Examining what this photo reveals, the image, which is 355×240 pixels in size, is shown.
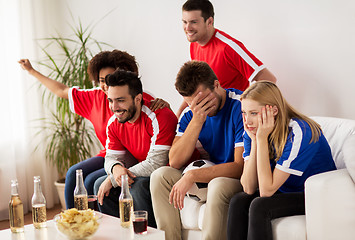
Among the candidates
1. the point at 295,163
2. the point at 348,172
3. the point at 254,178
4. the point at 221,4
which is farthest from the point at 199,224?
the point at 221,4

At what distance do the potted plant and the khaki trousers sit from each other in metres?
1.90

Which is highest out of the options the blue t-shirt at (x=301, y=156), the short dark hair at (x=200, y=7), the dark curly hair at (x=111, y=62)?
the short dark hair at (x=200, y=7)

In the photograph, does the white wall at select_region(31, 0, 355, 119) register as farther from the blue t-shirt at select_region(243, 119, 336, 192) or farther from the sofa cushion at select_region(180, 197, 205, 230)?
the sofa cushion at select_region(180, 197, 205, 230)

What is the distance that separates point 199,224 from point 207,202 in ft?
0.67

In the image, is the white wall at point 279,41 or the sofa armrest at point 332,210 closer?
the sofa armrest at point 332,210

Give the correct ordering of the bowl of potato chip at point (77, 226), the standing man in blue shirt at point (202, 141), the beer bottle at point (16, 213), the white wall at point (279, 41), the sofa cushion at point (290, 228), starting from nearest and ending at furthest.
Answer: the bowl of potato chip at point (77, 226) < the sofa cushion at point (290, 228) < the beer bottle at point (16, 213) < the standing man in blue shirt at point (202, 141) < the white wall at point (279, 41)

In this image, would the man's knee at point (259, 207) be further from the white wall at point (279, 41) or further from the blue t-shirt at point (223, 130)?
the white wall at point (279, 41)

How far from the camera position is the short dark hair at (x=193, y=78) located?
2.73 m

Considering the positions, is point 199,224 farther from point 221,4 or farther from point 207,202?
point 221,4

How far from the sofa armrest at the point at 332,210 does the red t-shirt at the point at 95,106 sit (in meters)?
1.59

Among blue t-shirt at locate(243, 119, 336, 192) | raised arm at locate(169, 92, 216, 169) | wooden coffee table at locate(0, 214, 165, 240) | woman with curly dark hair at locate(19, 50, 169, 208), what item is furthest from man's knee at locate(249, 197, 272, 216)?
woman with curly dark hair at locate(19, 50, 169, 208)

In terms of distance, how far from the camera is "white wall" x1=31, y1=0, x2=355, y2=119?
3.17 metres

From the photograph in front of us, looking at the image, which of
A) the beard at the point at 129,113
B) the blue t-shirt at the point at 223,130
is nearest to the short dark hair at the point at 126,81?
the beard at the point at 129,113

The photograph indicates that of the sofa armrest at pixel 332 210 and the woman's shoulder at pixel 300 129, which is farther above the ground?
the woman's shoulder at pixel 300 129
